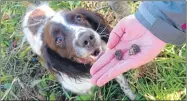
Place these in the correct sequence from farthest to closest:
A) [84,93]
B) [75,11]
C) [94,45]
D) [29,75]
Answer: [29,75] < [84,93] < [75,11] < [94,45]

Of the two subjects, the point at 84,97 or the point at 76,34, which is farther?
the point at 84,97

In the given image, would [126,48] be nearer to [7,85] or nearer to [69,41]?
[69,41]

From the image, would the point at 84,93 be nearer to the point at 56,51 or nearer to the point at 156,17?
the point at 56,51

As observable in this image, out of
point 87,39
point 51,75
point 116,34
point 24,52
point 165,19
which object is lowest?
point 51,75

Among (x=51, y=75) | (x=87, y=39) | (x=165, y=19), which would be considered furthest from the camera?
(x=51, y=75)

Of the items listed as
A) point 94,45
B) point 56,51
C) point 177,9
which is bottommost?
point 56,51

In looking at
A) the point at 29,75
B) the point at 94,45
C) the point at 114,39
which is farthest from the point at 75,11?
the point at 29,75

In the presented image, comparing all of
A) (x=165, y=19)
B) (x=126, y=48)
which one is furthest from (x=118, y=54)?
(x=165, y=19)
